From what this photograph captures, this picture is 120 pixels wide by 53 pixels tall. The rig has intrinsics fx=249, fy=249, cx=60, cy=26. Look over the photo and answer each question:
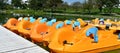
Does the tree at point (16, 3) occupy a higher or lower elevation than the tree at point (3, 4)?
lower

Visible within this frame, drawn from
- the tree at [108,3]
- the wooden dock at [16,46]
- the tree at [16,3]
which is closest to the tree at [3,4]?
the tree at [16,3]

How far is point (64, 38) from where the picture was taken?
1149cm

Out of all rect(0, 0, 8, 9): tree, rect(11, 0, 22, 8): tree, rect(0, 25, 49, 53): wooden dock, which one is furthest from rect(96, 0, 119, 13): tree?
rect(0, 25, 49, 53): wooden dock

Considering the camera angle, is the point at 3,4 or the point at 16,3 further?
the point at 16,3

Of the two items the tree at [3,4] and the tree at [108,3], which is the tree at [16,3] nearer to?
the tree at [3,4]

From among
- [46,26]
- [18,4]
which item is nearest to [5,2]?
[18,4]

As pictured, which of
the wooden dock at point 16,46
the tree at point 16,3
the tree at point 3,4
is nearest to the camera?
the wooden dock at point 16,46

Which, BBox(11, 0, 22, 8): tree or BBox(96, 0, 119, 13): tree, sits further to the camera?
BBox(11, 0, 22, 8): tree

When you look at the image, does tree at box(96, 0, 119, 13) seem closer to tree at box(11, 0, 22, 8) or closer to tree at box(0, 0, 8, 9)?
tree at box(0, 0, 8, 9)

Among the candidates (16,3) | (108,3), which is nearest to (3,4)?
(16,3)

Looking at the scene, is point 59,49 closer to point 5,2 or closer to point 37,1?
point 37,1

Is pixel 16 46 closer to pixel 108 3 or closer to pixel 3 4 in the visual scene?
pixel 108 3

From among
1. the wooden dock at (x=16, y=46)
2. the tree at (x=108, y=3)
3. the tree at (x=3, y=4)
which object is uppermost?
the wooden dock at (x=16, y=46)

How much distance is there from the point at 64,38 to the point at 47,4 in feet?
174
